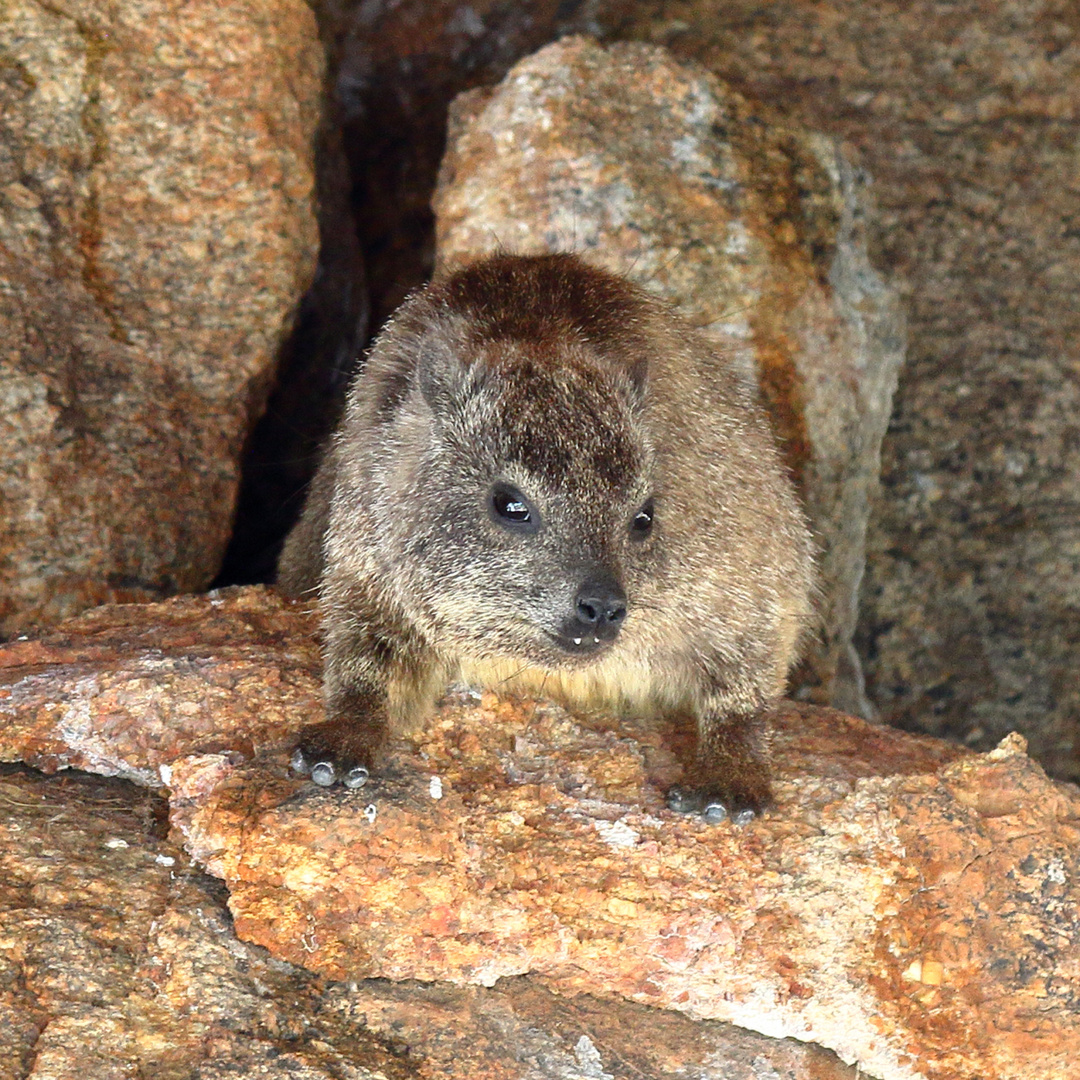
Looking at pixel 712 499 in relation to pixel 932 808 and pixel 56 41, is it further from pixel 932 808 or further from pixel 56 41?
pixel 56 41

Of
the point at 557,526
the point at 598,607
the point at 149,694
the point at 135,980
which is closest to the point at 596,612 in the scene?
the point at 598,607

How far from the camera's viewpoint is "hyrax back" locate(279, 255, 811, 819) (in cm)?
457

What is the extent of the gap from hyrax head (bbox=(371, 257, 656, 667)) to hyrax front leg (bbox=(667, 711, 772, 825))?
0.57 m

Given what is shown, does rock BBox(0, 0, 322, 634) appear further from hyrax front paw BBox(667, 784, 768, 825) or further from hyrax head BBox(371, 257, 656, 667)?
hyrax front paw BBox(667, 784, 768, 825)

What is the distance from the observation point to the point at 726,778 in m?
4.69

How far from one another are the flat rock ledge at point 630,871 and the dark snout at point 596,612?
1.83 feet

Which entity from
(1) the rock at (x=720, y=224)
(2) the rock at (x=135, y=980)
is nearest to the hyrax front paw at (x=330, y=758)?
(2) the rock at (x=135, y=980)

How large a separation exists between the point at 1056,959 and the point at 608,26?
→ 5921 mm

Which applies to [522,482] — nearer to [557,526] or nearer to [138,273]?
[557,526]

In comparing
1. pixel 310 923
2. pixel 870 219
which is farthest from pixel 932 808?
pixel 870 219

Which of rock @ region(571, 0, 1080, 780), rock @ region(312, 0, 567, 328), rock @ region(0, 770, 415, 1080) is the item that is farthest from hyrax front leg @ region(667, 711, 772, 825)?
rock @ region(312, 0, 567, 328)

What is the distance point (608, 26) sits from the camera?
8.13 metres

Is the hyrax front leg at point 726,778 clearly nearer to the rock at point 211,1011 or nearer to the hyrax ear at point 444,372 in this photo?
the rock at point 211,1011

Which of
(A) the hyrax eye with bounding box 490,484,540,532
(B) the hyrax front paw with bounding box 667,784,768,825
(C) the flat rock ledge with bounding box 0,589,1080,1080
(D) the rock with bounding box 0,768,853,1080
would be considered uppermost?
(A) the hyrax eye with bounding box 490,484,540,532
